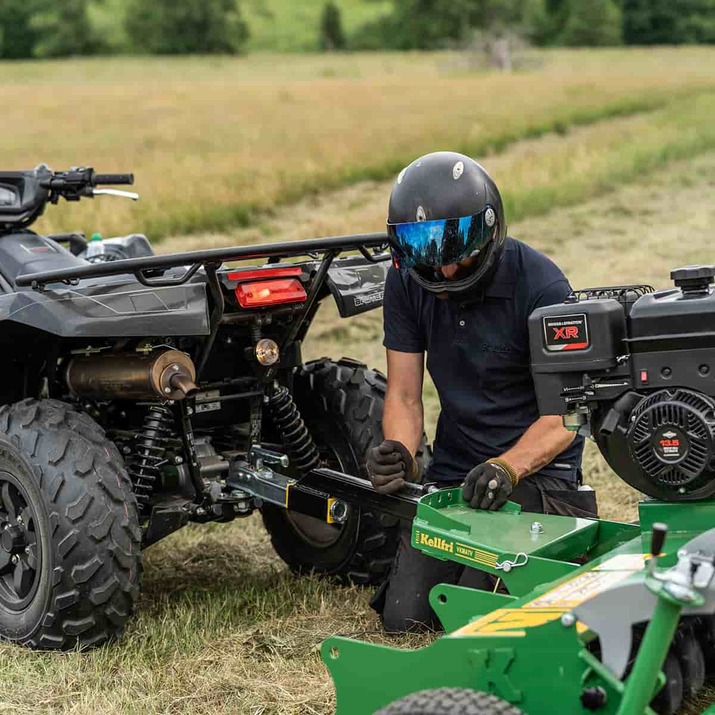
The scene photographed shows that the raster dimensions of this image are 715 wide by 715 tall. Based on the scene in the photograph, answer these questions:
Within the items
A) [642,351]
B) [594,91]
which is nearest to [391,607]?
[642,351]

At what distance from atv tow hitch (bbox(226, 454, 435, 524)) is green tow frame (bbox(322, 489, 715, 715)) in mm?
274

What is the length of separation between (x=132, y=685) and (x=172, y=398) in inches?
36.6

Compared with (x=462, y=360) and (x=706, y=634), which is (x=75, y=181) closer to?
(x=462, y=360)

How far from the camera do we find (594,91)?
30.6 m

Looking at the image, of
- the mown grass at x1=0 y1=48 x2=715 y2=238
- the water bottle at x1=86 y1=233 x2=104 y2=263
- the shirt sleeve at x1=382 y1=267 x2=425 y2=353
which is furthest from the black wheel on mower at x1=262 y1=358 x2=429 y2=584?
the mown grass at x1=0 y1=48 x2=715 y2=238

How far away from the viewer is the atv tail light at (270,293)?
14.0 feet

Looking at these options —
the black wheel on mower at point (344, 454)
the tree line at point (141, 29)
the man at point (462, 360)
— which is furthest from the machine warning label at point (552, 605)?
the tree line at point (141, 29)

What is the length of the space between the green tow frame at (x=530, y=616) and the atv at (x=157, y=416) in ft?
1.72

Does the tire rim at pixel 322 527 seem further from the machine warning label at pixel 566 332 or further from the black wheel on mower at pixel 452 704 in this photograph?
the black wheel on mower at pixel 452 704

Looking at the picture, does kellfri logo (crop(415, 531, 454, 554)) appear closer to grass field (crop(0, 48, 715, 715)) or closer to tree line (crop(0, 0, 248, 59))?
grass field (crop(0, 48, 715, 715))

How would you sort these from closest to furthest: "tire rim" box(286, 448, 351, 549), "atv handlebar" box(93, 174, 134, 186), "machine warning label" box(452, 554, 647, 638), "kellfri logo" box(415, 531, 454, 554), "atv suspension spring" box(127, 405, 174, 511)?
"machine warning label" box(452, 554, 647, 638) → "kellfri logo" box(415, 531, 454, 554) → "atv suspension spring" box(127, 405, 174, 511) → "tire rim" box(286, 448, 351, 549) → "atv handlebar" box(93, 174, 134, 186)

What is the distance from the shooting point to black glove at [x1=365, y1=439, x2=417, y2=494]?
3951 millimetres

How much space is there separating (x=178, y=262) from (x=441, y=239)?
83 cm

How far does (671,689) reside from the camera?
321cm
